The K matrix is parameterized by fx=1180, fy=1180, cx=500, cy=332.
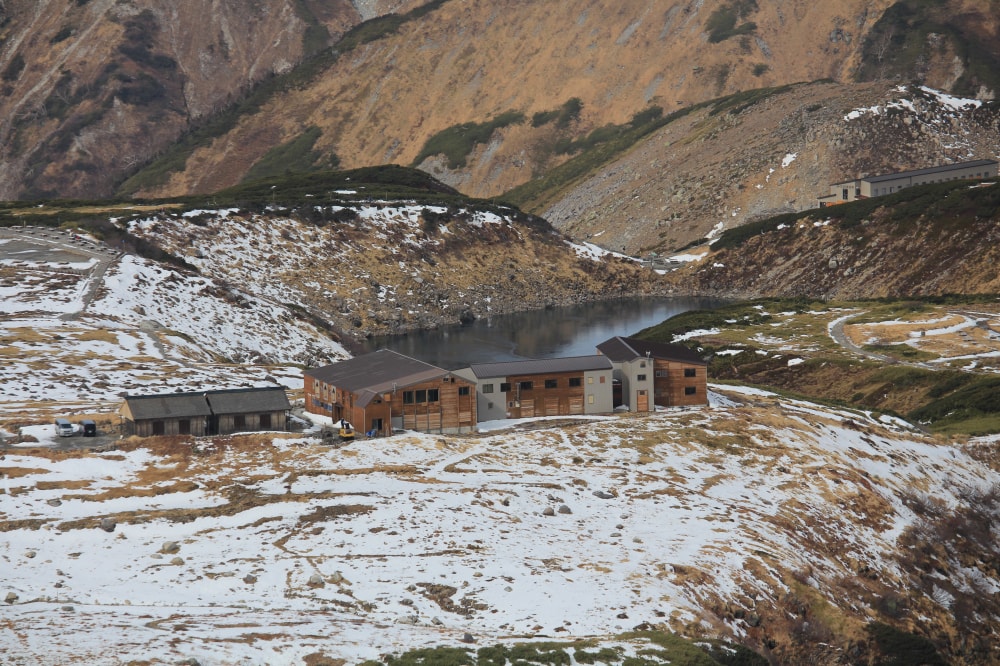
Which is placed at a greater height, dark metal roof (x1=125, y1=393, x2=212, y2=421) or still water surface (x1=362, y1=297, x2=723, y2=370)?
still water surface (x1=362, y1=297, x2=723, y2=370)

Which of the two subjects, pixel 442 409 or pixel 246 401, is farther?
pixel 442 409

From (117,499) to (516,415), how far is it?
31.5m

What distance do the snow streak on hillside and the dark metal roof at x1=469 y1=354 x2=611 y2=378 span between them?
226 inches

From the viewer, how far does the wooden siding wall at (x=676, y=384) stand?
88875 millimetres

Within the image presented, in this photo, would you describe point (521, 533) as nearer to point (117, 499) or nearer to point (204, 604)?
point (204, 604)

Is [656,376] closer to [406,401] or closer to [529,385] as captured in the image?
[529,385]

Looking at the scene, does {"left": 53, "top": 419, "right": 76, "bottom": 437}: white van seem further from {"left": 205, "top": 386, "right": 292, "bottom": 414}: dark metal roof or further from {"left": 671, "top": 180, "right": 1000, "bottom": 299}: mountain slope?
{"left": 671, "top": 180, "right": 1000, "bottom": 299}: mountain slope

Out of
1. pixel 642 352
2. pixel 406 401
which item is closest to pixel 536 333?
pixel 642 352

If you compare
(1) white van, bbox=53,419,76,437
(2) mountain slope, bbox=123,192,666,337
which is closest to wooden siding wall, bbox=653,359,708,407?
(1) white van, bbox=53,419,76,437

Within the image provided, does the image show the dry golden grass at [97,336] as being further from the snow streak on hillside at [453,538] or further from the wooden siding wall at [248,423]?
the snow streak on hillside at [453,538]

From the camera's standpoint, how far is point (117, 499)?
61.4 metres

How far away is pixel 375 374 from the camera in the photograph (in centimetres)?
8300

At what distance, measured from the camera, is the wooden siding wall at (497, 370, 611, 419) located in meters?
84.4

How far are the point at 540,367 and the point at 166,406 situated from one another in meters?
26.1
